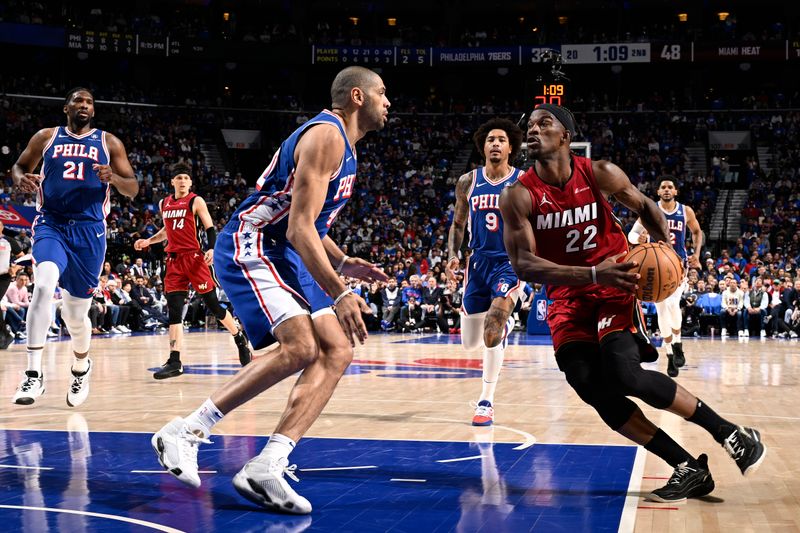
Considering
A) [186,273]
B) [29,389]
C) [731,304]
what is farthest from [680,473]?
[731,304]

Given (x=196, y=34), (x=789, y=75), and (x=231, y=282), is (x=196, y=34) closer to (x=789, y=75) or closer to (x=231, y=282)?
(x=789, y=75)

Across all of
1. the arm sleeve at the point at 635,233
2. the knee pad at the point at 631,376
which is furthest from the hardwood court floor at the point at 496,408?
the arm sleeve at the point at 635,233

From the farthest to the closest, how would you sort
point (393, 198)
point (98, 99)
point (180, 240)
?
1. point (98, 99)
2. point (393, 198)
3. point (180, 240)

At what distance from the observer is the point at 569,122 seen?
4.85 metres

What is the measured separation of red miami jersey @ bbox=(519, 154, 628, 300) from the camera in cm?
470

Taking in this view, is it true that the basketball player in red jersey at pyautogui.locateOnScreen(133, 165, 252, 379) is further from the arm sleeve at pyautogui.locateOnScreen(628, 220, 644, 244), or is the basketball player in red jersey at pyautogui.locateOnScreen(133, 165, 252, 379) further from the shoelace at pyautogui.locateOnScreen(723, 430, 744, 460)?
the shoelace at pyautogui.locateOnScreen(723, 430, 744, 460)

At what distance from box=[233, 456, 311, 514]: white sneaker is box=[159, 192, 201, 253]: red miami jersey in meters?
6.99

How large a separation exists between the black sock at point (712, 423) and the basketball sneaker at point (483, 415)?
2346mm

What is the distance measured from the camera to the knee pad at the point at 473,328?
295 inches

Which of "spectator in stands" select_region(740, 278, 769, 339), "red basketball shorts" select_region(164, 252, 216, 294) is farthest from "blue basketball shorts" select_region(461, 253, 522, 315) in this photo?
"spectator in stands" select_region(740, 278, 769, 339)

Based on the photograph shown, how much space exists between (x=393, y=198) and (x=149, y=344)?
1851cm

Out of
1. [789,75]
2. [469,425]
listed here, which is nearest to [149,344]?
[469,425]

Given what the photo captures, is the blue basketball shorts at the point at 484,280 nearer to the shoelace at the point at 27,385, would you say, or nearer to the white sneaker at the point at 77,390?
the white sneaker at the point at 77,390

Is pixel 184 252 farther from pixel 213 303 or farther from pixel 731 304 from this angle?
pixel 731 304
